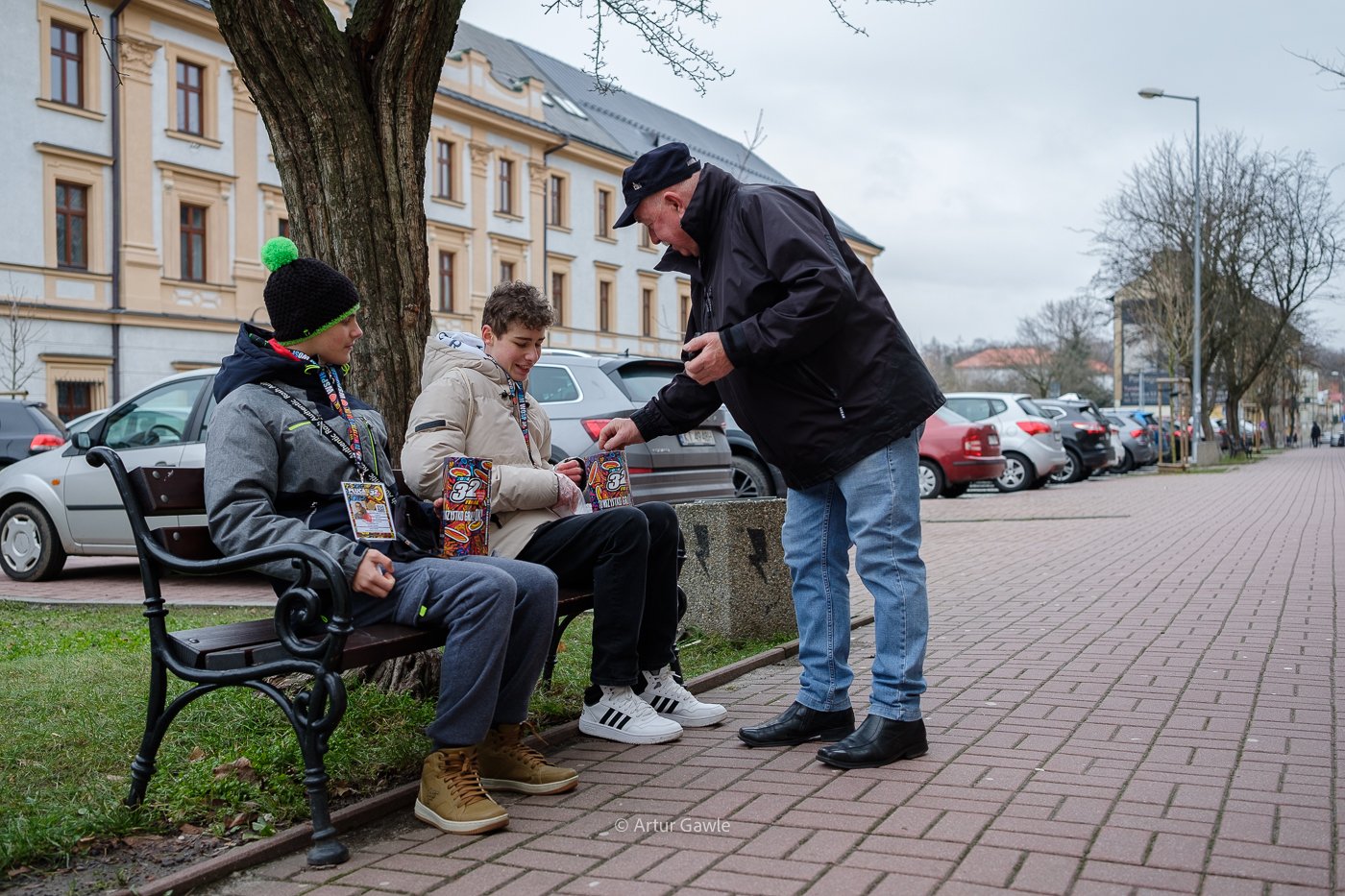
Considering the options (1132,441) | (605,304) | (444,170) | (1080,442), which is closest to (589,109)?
(605,304)

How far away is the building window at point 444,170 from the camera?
40.3 meters

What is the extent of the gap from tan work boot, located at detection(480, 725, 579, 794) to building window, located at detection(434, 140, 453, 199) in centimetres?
3803

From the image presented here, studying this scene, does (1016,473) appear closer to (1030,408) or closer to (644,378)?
(1030,408)

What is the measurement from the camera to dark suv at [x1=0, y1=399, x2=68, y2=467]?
1507cm

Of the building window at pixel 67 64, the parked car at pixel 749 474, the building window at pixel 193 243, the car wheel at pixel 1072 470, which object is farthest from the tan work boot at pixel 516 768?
the building window at pixel 193 243

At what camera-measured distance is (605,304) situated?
49.6 meters

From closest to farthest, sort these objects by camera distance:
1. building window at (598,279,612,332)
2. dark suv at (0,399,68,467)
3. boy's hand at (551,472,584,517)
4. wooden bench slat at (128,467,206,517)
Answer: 1. wooden bench slat at (128,467,206,517)
2. boy's hand at (551,472,584,517)
3. dark suv at (0,399,68,467)
4. building window at (598,279,612,332)

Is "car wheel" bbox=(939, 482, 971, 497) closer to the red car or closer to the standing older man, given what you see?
the red car

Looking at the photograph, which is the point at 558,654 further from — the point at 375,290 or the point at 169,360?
the point at 169,360

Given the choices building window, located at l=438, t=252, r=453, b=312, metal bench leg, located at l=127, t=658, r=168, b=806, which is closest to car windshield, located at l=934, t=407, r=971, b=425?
metal bench leg, located at l=127, t=658, r=168, b=806

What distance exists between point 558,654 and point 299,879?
274cm

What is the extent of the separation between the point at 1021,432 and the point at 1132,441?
1336 cm

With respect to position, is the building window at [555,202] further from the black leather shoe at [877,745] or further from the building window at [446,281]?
the black leather shoe at [877,745]

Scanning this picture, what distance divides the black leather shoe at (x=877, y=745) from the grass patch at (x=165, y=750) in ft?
3.84
